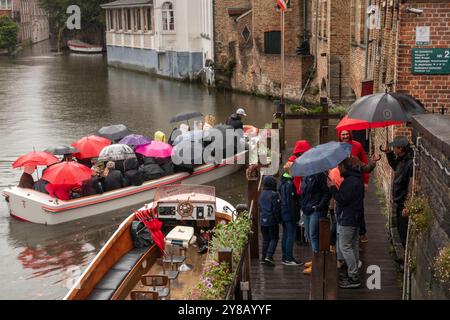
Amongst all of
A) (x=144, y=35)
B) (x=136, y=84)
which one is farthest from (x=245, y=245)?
(x=144, y=35)

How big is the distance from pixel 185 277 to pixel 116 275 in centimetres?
103

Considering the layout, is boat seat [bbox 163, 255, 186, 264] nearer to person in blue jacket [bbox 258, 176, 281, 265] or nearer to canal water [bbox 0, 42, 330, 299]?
person in blue jacket [bbox 258, 176, 281, 265]

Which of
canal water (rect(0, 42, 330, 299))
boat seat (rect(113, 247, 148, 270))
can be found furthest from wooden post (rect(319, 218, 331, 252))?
canal water (rect(0, 42, 330, 299))

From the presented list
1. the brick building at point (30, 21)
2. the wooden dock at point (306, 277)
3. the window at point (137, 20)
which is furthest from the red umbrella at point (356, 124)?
the brick building at point (30, 21)

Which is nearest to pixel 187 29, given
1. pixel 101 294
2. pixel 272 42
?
pixel 272 42

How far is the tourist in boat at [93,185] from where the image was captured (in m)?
15.7

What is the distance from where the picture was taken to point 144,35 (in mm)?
49312

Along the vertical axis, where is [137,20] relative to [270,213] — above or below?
above

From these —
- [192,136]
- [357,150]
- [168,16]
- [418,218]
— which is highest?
[168,16]

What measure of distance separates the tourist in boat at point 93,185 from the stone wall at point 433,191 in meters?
9.49

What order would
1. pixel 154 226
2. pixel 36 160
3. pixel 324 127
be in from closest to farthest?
pixel 154 226 → pixel 36 160 → pixel 324 127

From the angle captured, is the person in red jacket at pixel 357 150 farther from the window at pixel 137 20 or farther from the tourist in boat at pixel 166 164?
the window at pixel 137 20

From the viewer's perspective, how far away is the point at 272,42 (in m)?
34.2

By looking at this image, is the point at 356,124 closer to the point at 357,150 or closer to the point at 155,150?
the point at 357,150
